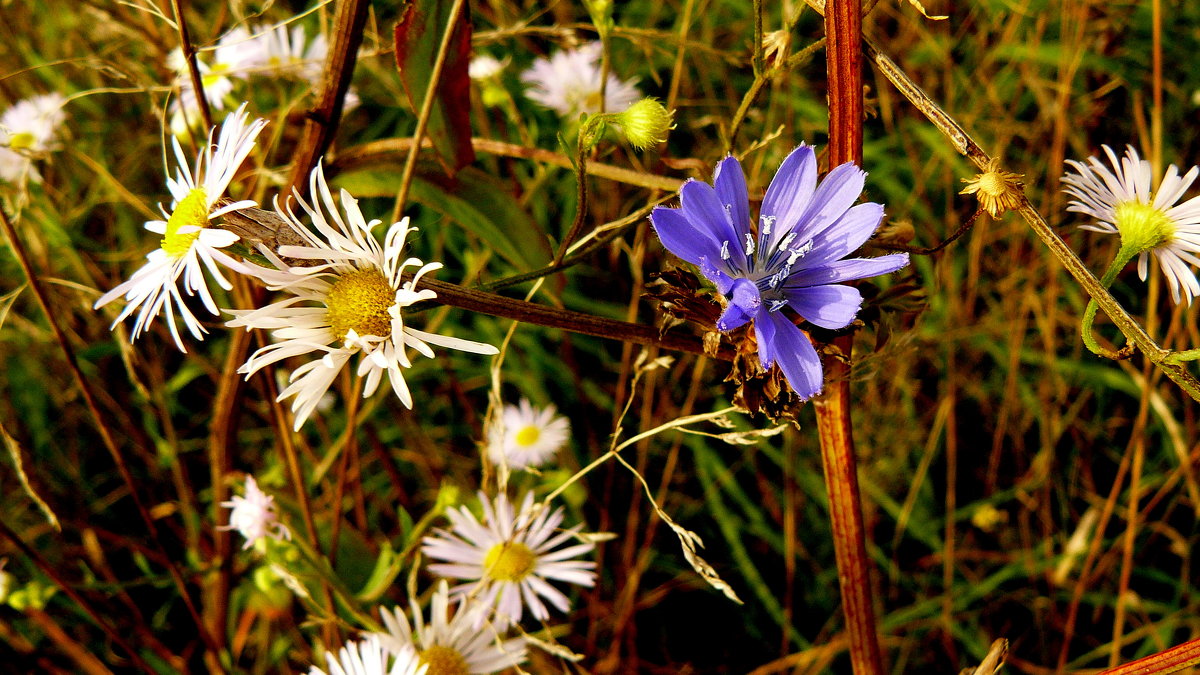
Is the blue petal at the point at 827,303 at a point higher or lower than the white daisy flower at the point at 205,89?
lower

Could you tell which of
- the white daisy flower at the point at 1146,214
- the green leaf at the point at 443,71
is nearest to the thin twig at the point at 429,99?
the green leaf at the point at 443,71

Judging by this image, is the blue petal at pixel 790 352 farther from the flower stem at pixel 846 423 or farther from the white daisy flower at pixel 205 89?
the white daisy flower at pixel 205 89

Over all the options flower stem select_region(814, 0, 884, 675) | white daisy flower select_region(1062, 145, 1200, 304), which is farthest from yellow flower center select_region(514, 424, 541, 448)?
white daisy flower select_region(1062, 145, 1200, 304)

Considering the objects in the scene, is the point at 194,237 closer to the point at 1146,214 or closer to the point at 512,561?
the point at 512,561

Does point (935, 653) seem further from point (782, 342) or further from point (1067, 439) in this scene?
point (782, 342)

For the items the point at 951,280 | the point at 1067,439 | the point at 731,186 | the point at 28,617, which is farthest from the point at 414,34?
the point at 1067,439

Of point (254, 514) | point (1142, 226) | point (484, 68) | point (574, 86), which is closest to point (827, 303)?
point (1142, 226)

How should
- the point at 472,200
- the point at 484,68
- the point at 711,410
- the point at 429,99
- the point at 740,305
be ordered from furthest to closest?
1. the point at 711,410
2. the point at 484,68
3. the point at 472,200
4. the point at 429,99
5. the point at 740,305
